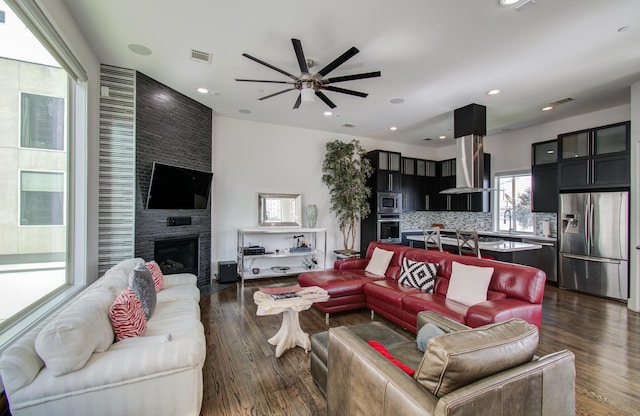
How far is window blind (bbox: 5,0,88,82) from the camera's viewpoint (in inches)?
75.3

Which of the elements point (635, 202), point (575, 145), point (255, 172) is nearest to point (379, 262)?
point (255, 172)

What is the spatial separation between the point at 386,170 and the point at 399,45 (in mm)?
3695

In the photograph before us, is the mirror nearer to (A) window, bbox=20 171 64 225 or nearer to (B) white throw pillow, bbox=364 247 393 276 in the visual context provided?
(B) white throw pillow, bbox=364 247 393 276

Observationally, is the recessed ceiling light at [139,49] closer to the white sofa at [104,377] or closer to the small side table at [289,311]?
the white sofa at [104,377]

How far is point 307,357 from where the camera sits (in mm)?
2617

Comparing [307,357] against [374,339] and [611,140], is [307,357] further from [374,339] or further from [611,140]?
[611,140]

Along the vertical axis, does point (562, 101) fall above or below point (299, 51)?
above

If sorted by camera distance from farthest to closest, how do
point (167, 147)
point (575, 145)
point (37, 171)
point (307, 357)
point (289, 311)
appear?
→ point (575, 145)
point (167, 147)
point (289, 311)
point (307, 357)
point (37, 171)

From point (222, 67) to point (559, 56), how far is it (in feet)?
12.9

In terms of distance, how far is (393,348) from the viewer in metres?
1.95

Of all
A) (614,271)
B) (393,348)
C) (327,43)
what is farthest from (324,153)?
(614,271)

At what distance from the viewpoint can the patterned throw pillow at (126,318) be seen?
6.33ft

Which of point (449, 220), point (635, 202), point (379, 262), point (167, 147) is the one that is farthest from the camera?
point (449, 220)

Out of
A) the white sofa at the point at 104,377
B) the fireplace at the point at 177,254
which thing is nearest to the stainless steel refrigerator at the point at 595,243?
the white sofa at the point at 104,377
